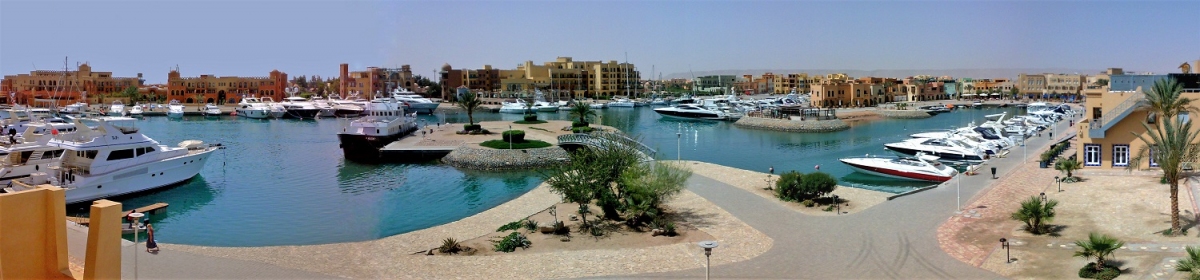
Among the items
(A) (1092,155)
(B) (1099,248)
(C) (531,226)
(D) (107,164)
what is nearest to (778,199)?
(C) (531,226)

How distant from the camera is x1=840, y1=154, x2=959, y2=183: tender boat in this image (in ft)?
54.3

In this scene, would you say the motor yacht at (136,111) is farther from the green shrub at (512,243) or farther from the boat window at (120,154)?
the green shrub at (512,243)

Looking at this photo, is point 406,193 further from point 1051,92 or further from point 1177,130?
point 1051,92

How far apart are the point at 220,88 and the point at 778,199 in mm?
56147

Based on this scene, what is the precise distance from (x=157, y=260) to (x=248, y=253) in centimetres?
105

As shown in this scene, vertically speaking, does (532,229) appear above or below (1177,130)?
below

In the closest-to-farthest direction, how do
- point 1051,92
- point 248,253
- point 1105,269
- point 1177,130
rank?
1. point 1105,269
2. point 1177,130
3. point 248,253
4. point 1051,92

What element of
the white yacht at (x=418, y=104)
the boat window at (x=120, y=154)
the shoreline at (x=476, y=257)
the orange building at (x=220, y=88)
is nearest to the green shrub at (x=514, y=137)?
the boat window at (x=120, y=154)

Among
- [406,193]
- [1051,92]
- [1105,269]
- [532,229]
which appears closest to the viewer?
[1105,269]

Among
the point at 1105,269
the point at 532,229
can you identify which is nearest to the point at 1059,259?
the point at 1105,269

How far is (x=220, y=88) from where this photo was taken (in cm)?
5947

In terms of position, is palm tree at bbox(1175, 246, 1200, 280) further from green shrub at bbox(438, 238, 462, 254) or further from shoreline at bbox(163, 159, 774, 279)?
green shrub at bbox(438, 238, 462, 254)

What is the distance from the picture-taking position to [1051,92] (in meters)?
63.2

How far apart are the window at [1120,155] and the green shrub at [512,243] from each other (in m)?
9.95
